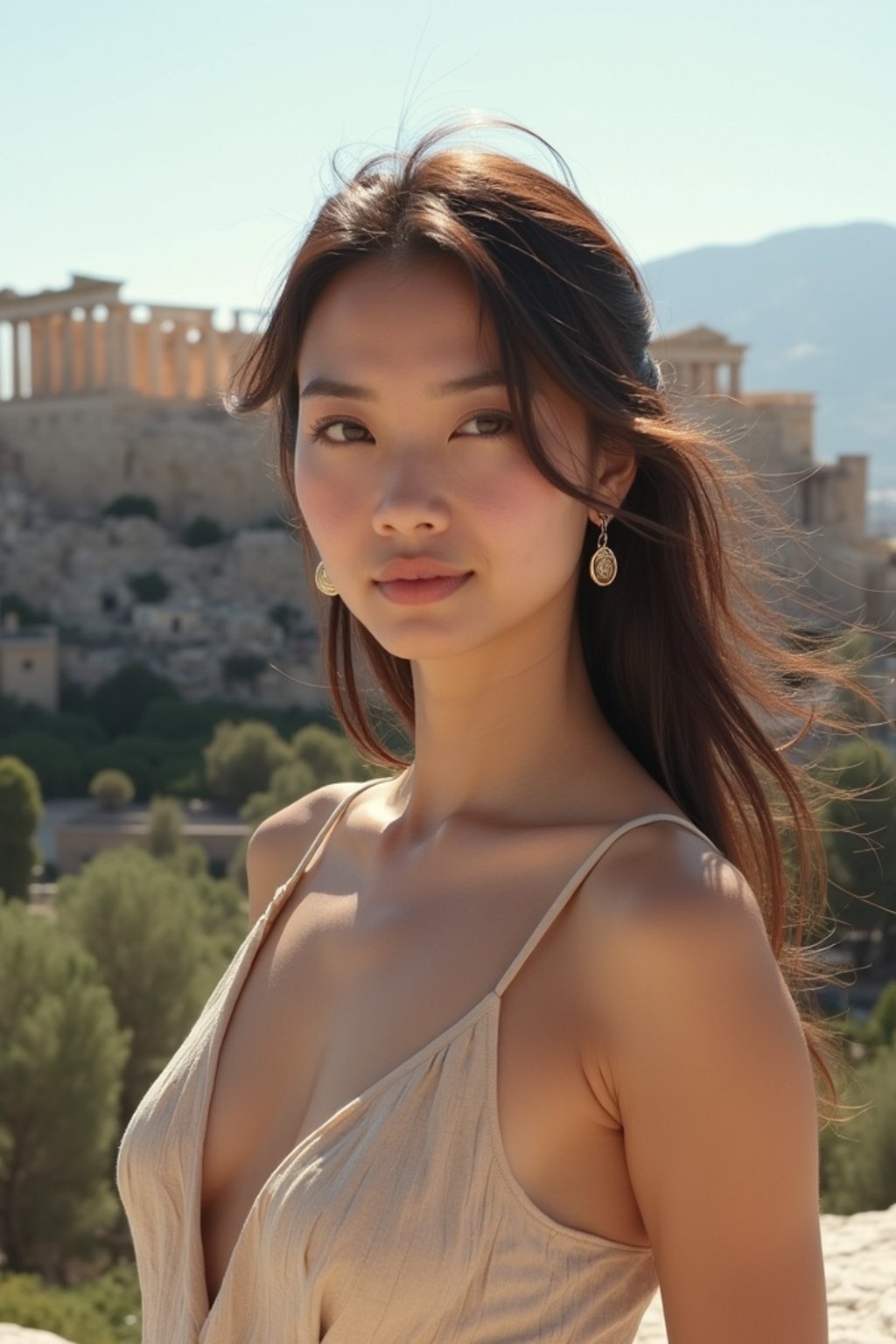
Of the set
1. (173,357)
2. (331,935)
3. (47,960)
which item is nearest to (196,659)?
(173,357)

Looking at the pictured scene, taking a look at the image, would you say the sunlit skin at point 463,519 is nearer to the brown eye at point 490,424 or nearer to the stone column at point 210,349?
the brown eye at point 490,424

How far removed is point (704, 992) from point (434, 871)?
379 millimetres

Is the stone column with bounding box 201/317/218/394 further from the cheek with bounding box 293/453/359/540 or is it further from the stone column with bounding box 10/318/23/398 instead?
the cheek with bounding box 293/453/359/540

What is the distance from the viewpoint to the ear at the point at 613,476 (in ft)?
5.09

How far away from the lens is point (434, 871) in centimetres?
162

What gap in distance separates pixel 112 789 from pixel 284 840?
20863mm

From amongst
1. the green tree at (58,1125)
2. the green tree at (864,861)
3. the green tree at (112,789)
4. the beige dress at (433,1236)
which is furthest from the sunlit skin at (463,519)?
the green tree at (112,789)

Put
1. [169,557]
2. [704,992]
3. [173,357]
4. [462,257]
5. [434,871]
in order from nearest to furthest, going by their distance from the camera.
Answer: [704,992]
[462,257]
[434,871]
[169,557]
[173,357]

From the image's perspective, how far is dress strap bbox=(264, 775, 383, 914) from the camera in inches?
70.3

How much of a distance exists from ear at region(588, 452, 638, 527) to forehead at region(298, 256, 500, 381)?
0.46 feet

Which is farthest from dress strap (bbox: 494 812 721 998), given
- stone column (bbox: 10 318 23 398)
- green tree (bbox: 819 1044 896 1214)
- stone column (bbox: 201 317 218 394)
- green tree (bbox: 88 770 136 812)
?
stone column (bbox: 10 318 23 398)

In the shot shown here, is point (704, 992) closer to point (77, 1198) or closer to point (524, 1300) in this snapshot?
point (524, 1300)

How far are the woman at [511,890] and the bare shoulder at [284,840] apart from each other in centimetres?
9

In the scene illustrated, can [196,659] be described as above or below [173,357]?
below
